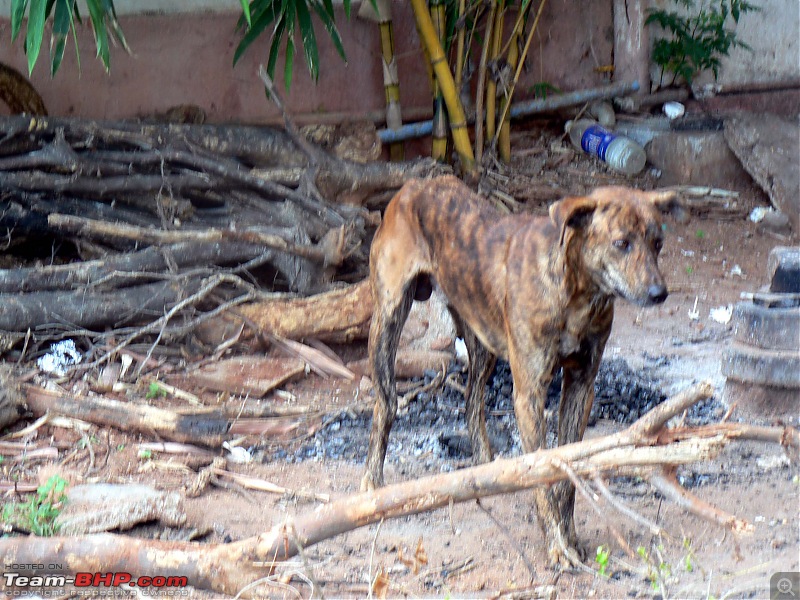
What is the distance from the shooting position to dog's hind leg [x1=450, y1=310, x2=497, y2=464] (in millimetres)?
4547

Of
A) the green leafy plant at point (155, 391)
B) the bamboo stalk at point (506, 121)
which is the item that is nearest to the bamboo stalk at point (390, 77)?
the bamboo stalk at point (506, 121)

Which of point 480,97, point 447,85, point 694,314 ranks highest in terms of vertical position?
point 447,85

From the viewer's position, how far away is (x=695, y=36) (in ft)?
29.1

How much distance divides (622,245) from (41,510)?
2438mm

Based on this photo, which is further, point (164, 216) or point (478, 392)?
point (164, 216)

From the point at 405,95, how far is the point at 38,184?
3597mm

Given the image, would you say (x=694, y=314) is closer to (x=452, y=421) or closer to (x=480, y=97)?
(x=452, y=421)

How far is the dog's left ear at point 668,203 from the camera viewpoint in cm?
331

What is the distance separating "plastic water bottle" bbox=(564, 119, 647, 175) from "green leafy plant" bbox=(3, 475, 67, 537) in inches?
239

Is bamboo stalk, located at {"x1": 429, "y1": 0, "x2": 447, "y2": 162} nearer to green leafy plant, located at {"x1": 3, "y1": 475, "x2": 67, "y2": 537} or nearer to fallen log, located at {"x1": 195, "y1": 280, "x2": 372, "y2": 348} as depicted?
fallen log, located at {"x1": 195, "y1": 280, "x2": 372, "y2": 348}

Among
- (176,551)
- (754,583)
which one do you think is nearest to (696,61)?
(754,583)

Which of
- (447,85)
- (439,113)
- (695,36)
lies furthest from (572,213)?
(695,36)

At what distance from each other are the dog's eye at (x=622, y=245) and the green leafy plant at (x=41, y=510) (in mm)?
2362

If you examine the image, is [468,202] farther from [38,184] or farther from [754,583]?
[38,184]
